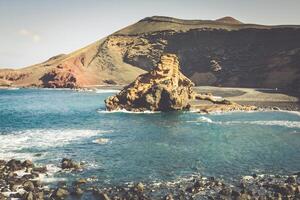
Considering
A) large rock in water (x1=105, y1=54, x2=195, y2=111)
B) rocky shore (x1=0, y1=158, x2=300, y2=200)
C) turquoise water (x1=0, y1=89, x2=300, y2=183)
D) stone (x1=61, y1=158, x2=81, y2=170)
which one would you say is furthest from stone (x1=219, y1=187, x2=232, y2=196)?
large rock in water (x1=105, y1=54, x2=195, y2=111)

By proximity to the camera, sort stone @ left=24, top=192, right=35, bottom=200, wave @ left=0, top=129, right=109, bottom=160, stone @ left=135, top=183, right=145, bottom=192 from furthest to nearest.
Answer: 1. wave @ left=0, top=129, right=109, bottom=160
2. stone @ left=135, top=183, right=145, bottom=192
3. stone @ left=24, top=192, right=35, bottom=200

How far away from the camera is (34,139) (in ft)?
202

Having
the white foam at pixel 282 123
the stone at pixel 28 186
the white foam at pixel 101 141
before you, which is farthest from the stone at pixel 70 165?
the white foam at pixel 282 123

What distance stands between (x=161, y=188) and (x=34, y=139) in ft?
97.5

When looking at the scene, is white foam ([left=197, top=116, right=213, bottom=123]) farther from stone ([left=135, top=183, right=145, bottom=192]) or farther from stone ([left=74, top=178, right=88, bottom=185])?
stone ([left=74, top=178, right=88, bottom=185])

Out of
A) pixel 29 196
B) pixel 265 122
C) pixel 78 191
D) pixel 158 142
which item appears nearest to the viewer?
pixel 29 196

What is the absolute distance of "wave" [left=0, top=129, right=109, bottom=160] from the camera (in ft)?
172

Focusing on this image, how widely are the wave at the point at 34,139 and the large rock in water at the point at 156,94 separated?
81.7 ft

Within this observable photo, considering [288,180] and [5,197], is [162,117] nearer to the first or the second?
[288,180]

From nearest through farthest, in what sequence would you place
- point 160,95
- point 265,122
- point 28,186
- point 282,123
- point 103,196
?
point 103,196 → point 28,186 → point 282,123 → point 265,122 → point 160,95

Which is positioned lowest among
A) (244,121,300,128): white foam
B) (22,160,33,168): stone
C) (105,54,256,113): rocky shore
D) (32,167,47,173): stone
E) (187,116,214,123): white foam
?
(32,167,47,173): stone

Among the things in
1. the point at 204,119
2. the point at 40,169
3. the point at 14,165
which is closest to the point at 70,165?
the point at 40,169

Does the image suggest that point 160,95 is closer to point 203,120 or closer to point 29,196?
point 203,120

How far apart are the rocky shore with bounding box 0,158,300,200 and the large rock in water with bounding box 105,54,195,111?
49057 mm
